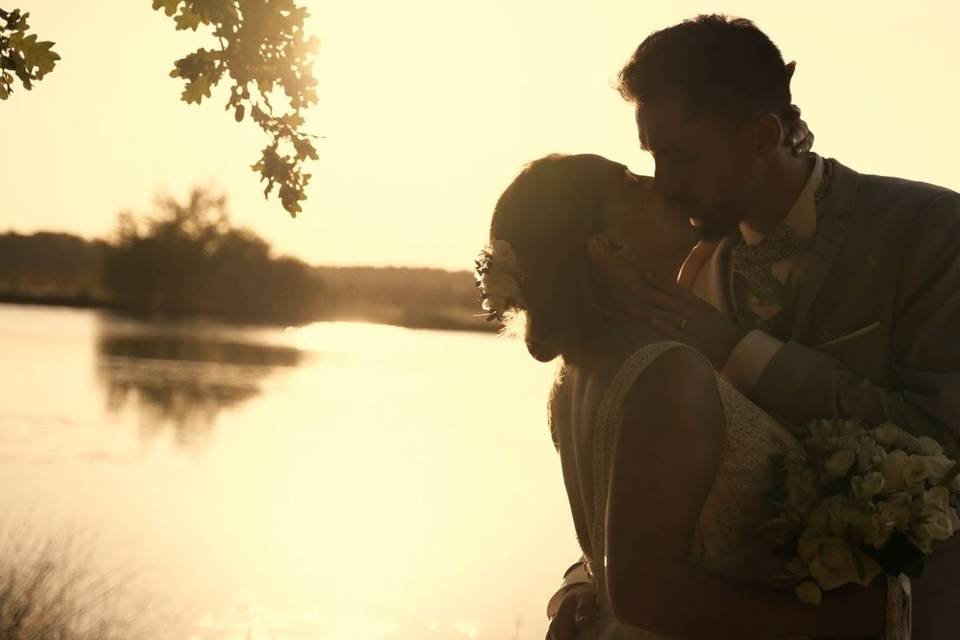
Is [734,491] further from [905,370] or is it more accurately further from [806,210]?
[806,210]

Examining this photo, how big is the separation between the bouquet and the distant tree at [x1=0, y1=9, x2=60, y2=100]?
362 centimetres

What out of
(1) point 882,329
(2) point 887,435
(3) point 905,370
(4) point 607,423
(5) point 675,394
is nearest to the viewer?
(5) point 675,394

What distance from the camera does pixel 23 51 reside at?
546 cm

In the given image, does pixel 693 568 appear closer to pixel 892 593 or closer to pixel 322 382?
pixel 892 593

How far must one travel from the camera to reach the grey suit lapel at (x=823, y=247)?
3.76 m

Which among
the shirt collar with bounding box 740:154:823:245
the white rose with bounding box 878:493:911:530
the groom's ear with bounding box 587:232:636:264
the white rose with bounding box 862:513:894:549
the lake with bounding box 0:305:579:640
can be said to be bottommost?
the lake with bounding box 0:305:579:640

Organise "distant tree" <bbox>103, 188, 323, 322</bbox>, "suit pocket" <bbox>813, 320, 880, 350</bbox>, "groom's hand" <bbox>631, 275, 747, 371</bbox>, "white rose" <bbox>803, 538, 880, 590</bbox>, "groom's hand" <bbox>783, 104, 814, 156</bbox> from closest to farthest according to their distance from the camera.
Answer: "white rose" <bbox>803, 538, 880, 590</bbox> → "groom's hand" <bbox>631, 275, 747, 371</bbox> → "suit pocket" <bbox>813, 320, 880, 350</bbox> → "groom's hand" <bbox>783, 104, 814, 156</bbox> → "distant tree" <bbox>103, 188, 323, 322</bbox>

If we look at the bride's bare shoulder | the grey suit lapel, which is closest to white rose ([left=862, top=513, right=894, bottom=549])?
the bride's bare shoulder

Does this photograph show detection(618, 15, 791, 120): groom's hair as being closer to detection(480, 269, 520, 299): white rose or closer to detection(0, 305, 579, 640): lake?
detection(480, 269, 520, 299): white rose

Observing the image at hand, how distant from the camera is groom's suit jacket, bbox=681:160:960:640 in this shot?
342cm

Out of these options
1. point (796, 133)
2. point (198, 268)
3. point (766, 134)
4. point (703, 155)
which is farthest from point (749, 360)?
point (198, 268)

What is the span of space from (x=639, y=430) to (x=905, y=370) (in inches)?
40.9

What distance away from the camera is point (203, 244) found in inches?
2117

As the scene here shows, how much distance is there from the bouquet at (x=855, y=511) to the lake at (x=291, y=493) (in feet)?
29.4
